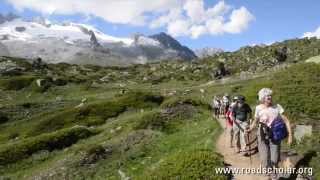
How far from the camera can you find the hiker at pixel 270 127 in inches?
724

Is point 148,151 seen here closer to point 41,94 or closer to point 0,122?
point 0,122

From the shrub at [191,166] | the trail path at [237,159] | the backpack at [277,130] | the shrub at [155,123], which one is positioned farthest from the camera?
the shrub at [155,123]

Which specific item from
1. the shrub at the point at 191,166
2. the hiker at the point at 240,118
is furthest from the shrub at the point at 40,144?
the hiker at the point at 240,118

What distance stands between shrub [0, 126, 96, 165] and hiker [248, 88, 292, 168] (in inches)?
1133

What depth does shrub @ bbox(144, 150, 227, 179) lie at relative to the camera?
22.0 meters

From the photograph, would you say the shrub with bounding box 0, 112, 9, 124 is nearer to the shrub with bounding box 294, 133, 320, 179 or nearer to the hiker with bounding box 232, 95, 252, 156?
the hiker with bounding box 232, 95, 252, 156

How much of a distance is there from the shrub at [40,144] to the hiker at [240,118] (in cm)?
2238

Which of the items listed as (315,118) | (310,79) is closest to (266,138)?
(315,118)

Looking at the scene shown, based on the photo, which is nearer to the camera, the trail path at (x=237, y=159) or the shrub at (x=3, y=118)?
the trail path at (x=237, y=159)

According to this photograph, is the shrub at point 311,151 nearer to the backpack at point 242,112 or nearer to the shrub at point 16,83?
the backpack at point 242,112

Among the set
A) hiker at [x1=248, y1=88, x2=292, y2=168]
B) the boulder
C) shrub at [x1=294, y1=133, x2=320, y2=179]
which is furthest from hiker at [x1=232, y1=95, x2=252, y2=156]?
the boulder

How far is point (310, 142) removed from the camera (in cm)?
2392

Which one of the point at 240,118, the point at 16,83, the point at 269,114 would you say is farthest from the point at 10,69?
the point at 269,114

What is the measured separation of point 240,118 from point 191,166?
432cm
